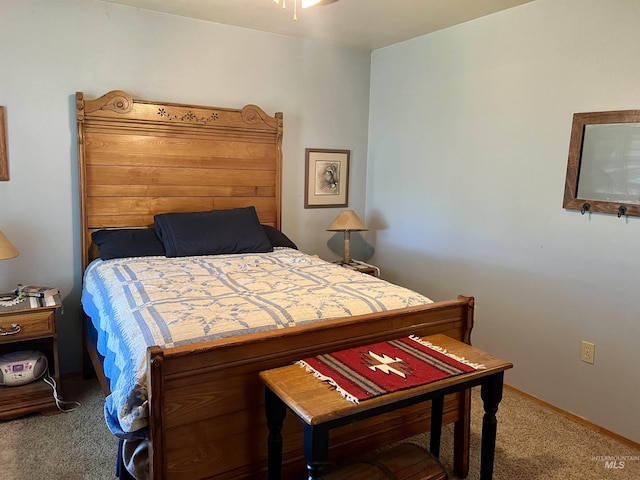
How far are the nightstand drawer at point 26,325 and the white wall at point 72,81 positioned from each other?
1.78 ft

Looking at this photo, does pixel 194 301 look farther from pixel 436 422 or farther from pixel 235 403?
pixel 436 422

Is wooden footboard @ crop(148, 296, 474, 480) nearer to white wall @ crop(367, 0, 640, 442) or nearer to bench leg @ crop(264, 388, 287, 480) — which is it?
bench leg @ crop(264, 388, 287, 480)

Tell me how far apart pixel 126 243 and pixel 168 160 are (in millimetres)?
684

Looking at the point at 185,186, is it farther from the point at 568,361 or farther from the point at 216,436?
the point at 568,361

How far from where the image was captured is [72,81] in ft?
9.95

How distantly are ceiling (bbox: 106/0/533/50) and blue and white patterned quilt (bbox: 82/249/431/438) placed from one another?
162cm

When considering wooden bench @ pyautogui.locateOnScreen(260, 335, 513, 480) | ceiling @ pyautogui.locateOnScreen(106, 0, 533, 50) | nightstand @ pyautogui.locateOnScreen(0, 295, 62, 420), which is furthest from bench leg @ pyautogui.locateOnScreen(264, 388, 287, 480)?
ceiling @ pyautogui.locateOnScreen(106, 0, 533, 50)

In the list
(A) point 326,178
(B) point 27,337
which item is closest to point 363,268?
(A) point 326,178

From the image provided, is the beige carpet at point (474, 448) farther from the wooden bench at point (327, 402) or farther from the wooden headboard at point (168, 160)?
the wooden headboard at point (168, 160)

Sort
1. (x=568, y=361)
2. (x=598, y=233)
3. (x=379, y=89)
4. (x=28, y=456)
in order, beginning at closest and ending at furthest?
(x=28, y=456) → (x=598, y=233) → (x=568, y=361) → (x=379, y=89)

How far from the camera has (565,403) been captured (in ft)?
9.42

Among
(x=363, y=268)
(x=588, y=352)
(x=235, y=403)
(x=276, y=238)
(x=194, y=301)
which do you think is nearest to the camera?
(x=235, y=403)

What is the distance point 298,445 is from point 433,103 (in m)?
2.71

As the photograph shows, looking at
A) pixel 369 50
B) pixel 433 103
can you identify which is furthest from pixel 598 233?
pixel 369 50
